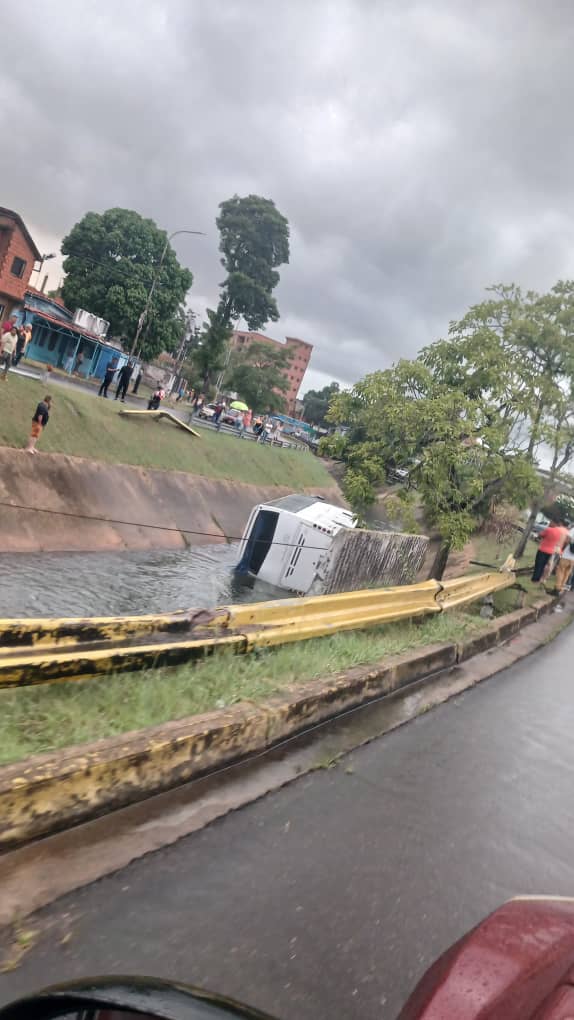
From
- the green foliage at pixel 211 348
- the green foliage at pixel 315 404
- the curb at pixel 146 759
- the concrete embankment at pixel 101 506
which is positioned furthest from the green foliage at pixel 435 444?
the green foliage at pixel 315 404

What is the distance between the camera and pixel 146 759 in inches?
135

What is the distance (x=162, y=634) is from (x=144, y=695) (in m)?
0.93

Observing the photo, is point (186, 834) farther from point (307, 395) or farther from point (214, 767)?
point (307, 395)

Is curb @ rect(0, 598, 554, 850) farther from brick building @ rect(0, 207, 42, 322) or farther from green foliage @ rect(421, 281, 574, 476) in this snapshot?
brick building @ rect(0, 207, 42, 322)

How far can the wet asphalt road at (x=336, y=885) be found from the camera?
8.34 feet

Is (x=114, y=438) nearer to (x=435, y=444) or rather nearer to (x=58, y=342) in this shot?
(x=435, y=444)

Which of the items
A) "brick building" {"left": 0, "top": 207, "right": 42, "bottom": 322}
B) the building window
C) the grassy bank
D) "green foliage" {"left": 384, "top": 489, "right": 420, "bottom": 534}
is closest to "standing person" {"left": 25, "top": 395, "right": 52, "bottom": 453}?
the grassy bank

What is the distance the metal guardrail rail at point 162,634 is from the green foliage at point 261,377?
55335 mm

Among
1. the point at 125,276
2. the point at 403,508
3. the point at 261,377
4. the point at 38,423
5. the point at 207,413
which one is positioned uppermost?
the point at 125,276

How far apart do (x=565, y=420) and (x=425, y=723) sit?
1227 cm

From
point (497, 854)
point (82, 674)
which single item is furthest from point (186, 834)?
point (497, 854)

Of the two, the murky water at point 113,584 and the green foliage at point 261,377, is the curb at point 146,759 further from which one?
the green foliage at point 261,377

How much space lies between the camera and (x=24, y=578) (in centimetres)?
1227

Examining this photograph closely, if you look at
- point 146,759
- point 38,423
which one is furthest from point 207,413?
point 146,759
